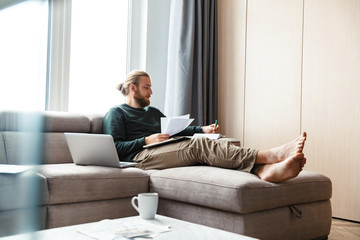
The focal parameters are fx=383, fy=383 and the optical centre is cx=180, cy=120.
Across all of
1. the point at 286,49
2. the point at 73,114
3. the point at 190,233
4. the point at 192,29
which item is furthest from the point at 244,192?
the point at 192,29

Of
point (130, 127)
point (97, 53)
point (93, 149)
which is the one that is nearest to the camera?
point (93, 149)

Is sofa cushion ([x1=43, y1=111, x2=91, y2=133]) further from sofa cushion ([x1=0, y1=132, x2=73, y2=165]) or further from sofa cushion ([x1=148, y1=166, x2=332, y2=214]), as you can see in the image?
sofa cushion ([x1=0, y1=132, x2=73, y2=165])

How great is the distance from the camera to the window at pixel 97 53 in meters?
3.39

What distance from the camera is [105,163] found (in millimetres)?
2215

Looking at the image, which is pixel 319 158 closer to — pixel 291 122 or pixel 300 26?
pixel 291 122

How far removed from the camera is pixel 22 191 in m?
0.24

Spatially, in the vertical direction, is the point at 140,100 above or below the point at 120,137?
above

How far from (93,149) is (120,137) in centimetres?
39

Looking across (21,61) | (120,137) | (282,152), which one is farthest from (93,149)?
(21,61)

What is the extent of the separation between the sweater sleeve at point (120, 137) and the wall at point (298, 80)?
140 centimetres

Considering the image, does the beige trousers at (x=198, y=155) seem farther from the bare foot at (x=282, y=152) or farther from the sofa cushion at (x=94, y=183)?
the sofa cushion at (x=94, y=183)

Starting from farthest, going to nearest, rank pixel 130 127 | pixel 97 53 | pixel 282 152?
pixel 97 53
pixel 130 127
pixel 282 152

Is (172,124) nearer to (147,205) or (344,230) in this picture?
(147,205)

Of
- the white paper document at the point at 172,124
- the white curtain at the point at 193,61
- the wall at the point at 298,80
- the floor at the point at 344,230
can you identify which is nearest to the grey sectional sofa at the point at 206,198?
the floor at the point at 344,230
